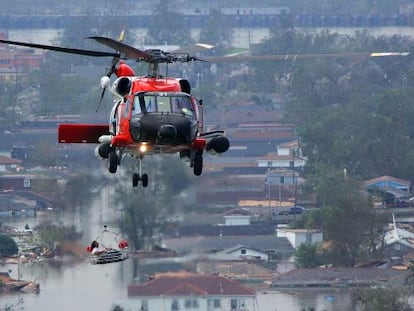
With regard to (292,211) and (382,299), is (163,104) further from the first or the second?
(292,211)

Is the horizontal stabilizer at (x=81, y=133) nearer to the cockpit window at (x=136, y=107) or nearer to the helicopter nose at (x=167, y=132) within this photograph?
the cockpit window at (x=136, y=107)

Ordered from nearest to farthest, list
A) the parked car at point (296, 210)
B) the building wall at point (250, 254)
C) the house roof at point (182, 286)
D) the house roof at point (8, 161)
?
the house roof at point (182, 286) < the building wall at point (250, 254) < the parked car at point (296, 210) < the house roof at point (8, 161)

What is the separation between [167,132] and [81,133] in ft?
8.41

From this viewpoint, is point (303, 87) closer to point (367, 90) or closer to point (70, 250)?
point (367, 90)

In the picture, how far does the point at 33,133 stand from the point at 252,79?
16.6 meters

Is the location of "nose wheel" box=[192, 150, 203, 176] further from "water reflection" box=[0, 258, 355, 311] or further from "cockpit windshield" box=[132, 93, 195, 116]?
"water reflection" box=[0, 258, 355, 311]

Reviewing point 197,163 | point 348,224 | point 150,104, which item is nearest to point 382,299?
point 348,224

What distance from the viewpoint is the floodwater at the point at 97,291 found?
4675 cm

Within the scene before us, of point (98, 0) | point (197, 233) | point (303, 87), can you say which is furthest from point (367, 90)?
point (197, 233)

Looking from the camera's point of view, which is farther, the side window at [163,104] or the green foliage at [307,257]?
the green foliage at [307,257]

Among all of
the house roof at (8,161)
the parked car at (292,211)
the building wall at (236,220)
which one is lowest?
the building wall at (236,220)

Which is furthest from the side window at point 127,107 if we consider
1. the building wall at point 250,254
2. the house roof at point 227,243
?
the building wall at point 250,254

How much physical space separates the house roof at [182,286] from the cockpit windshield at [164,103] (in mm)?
20175

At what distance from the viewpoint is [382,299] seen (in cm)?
4584
